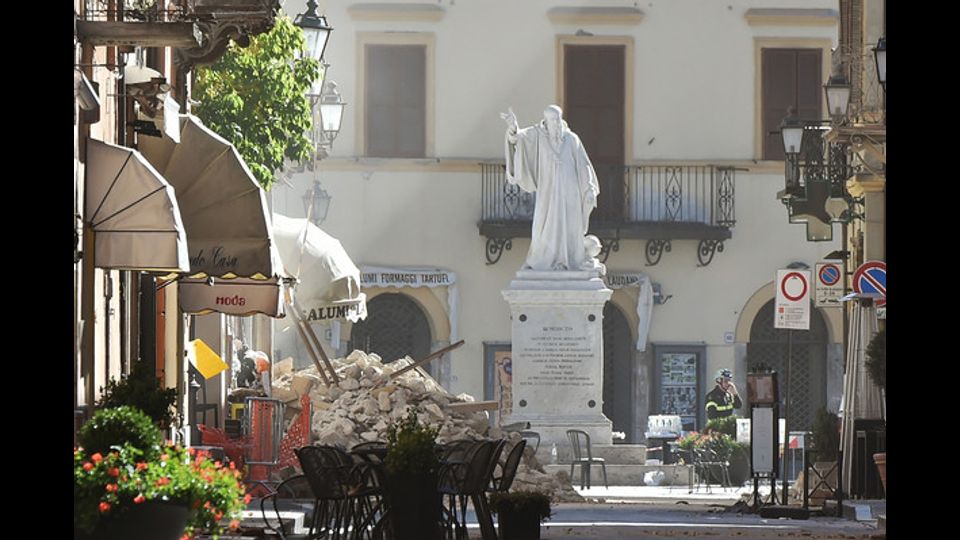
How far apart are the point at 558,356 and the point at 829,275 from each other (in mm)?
4755

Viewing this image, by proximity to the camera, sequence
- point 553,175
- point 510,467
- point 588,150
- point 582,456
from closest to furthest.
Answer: point 510,467, point 582,456, point 553,175, point 588,150

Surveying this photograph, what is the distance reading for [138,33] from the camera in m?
19.4

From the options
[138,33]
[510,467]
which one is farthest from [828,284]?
[138,33]

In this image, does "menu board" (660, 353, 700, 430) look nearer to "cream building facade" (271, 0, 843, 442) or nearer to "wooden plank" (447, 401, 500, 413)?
"cream building facade" (271, 0, 843, 442)

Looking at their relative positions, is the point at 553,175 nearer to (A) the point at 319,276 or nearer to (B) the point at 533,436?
(A) the point at 319,276

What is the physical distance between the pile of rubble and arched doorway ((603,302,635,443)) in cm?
1197

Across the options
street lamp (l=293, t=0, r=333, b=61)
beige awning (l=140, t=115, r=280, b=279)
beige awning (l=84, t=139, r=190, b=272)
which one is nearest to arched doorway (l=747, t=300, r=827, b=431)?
street lamp (l=293, t=0, r=333, b=61)

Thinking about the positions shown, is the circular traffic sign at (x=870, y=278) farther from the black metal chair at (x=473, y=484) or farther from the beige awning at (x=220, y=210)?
the black metal chair at (x=473, y=484)

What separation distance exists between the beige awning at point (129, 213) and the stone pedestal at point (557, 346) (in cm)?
1519

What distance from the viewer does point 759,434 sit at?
25109 mm

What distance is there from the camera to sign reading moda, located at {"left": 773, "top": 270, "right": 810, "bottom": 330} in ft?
91.0

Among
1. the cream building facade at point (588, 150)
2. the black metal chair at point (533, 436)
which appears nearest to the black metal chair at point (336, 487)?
the black metal chair at point (533, 436)
